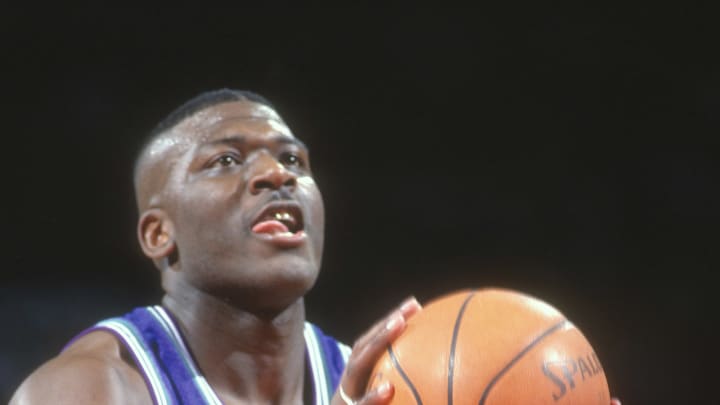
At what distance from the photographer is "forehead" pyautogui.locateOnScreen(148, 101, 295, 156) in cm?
249

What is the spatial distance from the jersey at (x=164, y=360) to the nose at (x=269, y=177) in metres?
0.45

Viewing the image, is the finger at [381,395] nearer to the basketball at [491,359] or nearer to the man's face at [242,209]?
the basketball at [491,359]

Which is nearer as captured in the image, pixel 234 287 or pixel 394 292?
pixel 234 287

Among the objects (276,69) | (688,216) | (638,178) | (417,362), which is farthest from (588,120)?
(417,362)

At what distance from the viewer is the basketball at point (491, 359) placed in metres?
1.59

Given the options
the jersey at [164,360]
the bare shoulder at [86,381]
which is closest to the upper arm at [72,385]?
the bare shoulder at [86,381]

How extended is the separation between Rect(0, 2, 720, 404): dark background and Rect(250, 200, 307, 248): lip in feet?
6.16

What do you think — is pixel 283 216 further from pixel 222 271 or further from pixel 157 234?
pixel 157 234

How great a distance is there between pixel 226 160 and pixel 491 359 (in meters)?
1.08

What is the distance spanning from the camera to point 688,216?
4.55 m

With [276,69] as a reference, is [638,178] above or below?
below

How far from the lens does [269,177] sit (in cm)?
235

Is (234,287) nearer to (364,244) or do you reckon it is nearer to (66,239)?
(66,239)

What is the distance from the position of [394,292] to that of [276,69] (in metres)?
1.23
